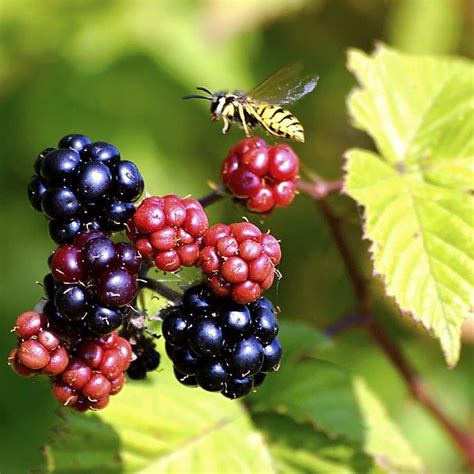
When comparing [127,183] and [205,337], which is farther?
[127,183]

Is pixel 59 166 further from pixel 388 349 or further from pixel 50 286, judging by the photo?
pixel 388 349

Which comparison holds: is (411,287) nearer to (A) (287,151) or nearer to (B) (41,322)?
(A) (287,151)

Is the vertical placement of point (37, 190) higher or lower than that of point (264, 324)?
higher

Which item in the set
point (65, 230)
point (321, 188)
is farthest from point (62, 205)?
point (321, 188)

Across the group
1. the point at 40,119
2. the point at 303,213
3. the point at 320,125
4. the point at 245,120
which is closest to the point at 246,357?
the point at 245,120

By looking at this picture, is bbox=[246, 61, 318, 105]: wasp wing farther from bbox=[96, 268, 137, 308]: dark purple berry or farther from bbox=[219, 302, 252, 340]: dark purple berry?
bbox=[96, 268, 137, 308]: dark purple berry

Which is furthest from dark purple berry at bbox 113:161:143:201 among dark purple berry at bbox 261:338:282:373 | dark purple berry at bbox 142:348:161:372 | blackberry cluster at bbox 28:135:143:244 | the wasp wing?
the wasp wing
